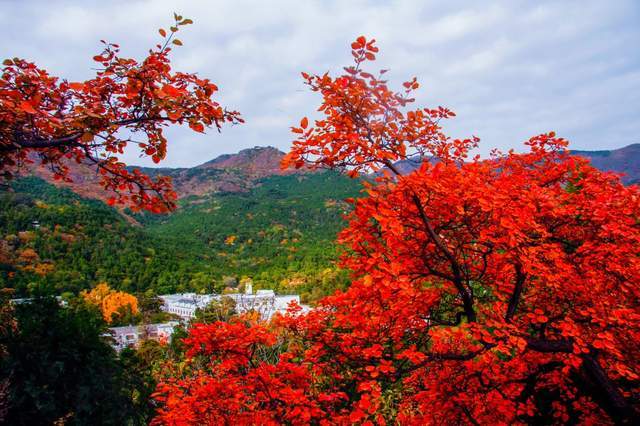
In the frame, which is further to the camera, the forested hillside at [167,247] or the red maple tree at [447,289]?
the forested hillside at [167,247]

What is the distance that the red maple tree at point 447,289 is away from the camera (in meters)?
3.29

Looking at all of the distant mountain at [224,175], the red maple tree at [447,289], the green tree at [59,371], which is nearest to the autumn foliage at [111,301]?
the green tree at [59,371]

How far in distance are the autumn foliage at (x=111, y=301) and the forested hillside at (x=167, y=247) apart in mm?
3697

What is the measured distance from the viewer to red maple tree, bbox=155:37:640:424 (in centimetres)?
329

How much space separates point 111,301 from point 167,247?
29366 millimetres

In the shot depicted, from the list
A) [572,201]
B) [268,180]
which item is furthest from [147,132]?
[268,180]

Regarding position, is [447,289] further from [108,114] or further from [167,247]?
[167,247]

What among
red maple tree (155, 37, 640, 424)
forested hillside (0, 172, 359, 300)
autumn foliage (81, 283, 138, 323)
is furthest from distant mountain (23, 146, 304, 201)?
red maple tree (155, 37, 640, 424)

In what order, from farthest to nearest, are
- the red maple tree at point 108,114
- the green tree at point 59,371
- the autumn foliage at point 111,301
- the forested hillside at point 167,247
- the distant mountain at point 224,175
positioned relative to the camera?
the distant mountain at point 224,175 < the forested hillside at point 167,247 < the autumn foliage at point 111,301 < the green tree at point 59,371 < the red maple tree at point 108,114

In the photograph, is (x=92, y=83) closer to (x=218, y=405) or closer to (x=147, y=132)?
(x=147, y=132)

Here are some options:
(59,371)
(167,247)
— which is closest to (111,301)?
(167,247)

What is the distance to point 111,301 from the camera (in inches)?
1713

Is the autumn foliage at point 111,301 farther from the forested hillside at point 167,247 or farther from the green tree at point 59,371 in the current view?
the green tree at point 59,371

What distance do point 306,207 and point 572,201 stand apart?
97209 mm
